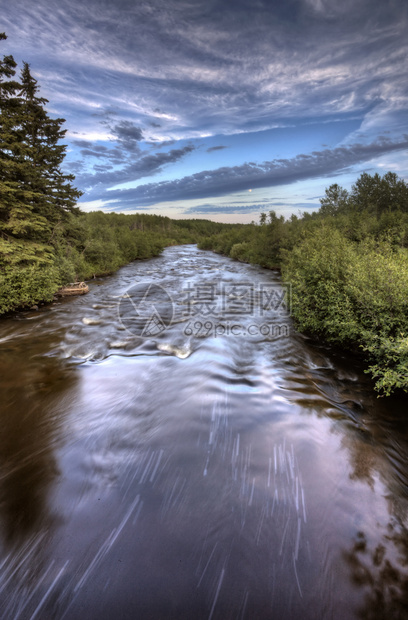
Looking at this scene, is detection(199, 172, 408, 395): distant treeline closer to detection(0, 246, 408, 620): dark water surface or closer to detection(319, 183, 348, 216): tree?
detection(0, 246, 408, 620): dark water surface

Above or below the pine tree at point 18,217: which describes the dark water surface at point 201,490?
below

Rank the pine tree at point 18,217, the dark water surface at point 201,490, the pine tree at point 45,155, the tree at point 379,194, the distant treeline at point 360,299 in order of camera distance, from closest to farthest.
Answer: the dark water surface at point 201,490 < the distant treeline at point 360,299 < the pine tree at point 18,217 < the pine tree at point 45,155 < the tree at point 379,194

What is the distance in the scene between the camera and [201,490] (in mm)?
4594

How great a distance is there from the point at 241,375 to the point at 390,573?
5.36 meters

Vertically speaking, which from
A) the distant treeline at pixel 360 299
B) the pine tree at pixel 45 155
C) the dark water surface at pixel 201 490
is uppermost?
the pine tree at pixel 45 155

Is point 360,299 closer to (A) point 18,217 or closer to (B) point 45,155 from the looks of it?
(A) point 18,217

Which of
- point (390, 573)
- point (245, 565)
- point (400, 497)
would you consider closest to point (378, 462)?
point (400, 497)

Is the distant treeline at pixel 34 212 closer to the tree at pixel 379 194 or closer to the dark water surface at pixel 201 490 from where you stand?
the dark water surface at pixel 201 490

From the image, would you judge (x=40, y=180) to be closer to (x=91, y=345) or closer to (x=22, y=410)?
(x=91, y=345)

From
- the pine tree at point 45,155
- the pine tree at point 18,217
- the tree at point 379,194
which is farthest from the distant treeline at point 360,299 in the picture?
the tree at point 379,194

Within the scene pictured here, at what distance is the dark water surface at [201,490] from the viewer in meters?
3.23

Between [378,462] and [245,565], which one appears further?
[378,462]

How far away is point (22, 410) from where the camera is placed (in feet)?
22.2

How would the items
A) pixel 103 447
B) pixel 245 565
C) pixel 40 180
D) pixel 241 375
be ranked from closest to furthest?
1. pixel 245 565
2. pixel 103 447
3. pixel 241 375
4. pixel 40 180
